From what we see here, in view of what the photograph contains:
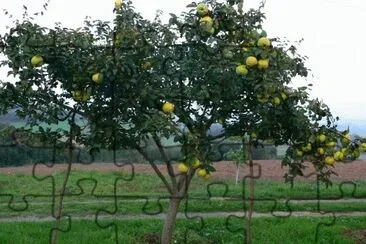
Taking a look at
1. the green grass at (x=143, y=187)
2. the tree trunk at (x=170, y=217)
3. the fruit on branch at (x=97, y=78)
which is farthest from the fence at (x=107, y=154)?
the green grass at (x=143, y=187)

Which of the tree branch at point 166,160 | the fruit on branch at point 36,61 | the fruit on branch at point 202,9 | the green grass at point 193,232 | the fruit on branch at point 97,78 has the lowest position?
the green grass at point 193,232

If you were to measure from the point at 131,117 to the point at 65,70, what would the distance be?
27.4 inches

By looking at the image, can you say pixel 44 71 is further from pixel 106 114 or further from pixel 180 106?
pixel 180 106

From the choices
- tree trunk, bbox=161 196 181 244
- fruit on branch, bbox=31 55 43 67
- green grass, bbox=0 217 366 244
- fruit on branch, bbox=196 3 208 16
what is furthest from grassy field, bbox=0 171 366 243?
fruit on branch, bbox=196 3 208 16

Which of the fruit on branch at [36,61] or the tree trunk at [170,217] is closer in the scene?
the fruit on branch at [36,61]

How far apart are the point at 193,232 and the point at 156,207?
237cm

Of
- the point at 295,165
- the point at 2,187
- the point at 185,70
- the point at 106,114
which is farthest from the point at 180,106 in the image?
the point at 2,187

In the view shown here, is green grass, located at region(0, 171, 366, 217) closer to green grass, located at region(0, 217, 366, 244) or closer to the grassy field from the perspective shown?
the grassy field

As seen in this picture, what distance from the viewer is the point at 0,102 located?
5520 millimetres

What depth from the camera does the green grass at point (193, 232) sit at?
25.8ft

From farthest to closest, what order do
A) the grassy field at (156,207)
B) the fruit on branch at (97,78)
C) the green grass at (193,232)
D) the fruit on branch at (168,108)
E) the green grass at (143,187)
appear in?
the green grass at (143,187) < the grassy field at (156,207) < the green grass at (193,232) < the fruit on branch at (168,108) < the fruit on branch at (97,78)

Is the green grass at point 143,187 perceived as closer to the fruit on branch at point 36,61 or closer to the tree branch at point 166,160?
the tree branch at point 166,160

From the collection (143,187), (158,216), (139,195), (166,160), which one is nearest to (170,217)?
(166,160)

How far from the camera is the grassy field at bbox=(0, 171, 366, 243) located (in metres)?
8.09
